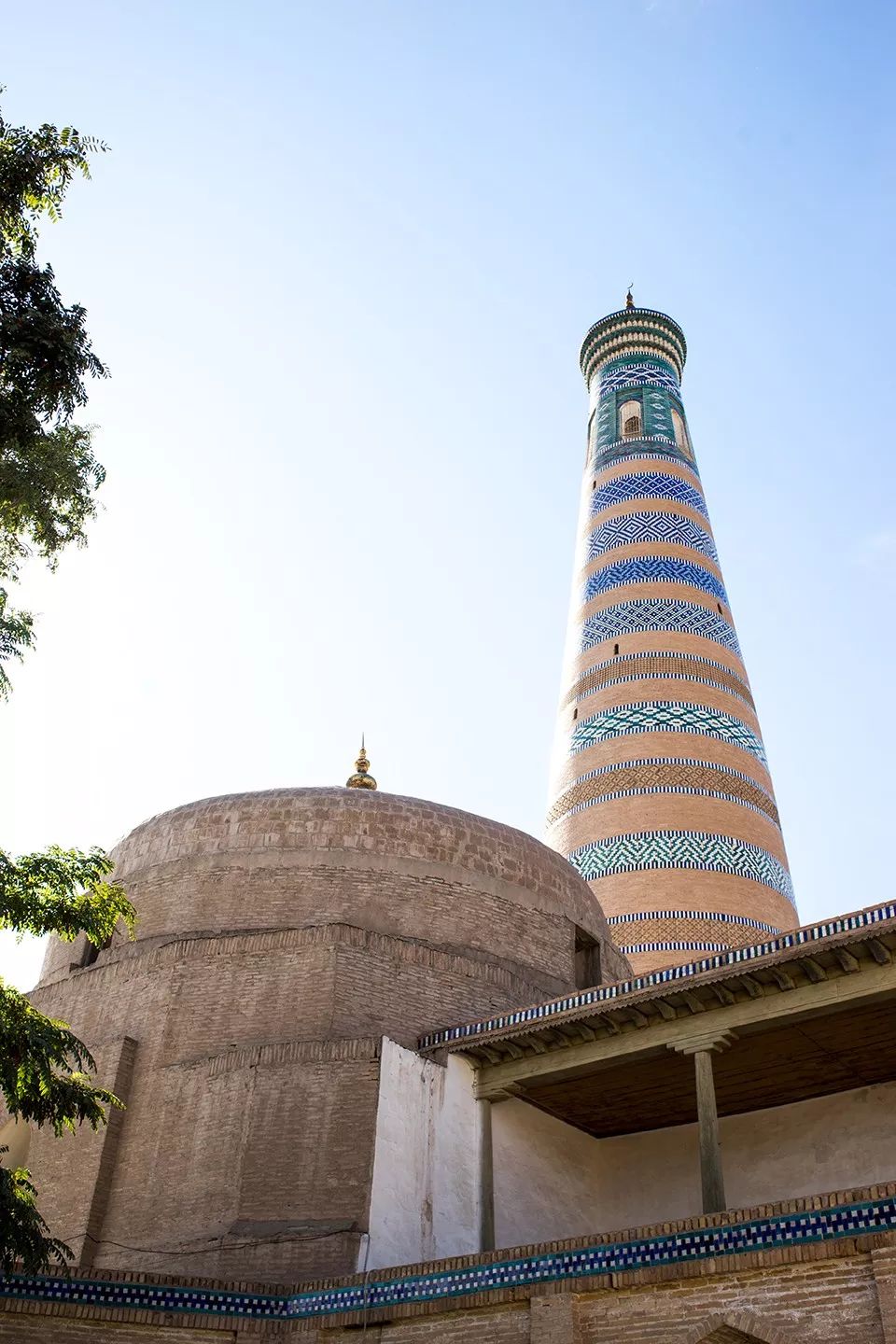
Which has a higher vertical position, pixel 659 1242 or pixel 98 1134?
pixel 98 1134

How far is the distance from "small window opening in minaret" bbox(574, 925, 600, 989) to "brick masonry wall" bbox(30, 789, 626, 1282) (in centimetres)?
11

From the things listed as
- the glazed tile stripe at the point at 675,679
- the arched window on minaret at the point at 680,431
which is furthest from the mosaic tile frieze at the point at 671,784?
the arched window on minaret at the point at 680,431

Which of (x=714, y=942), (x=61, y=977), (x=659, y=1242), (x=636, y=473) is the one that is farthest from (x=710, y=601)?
(x=659, y=1242)

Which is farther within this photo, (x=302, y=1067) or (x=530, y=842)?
(x=530, y=842)

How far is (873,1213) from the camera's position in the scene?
5.62 meters

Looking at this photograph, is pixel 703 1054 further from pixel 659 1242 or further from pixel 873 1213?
pixel 873 1213

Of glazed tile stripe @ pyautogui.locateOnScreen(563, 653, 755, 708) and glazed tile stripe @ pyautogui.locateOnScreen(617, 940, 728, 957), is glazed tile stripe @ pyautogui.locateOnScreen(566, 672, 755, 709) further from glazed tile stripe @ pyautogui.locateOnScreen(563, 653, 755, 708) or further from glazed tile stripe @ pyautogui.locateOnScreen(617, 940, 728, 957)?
glazed tile stripe @ pyautogui.locateOnScreen(617, 940, 728, 957)

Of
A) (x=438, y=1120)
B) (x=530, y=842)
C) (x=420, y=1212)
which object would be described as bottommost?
(x=420, y=1212)

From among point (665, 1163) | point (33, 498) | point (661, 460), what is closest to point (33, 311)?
point (33, 498)

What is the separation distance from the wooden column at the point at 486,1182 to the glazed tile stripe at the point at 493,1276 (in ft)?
4.73

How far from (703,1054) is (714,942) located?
508 cm

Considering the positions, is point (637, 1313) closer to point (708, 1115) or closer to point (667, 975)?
point (708, 1115)

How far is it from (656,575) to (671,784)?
2928 mm

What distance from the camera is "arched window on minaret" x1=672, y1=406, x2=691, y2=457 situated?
17.5 metres
